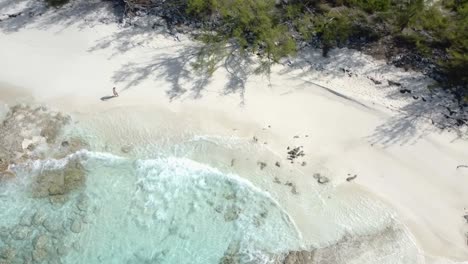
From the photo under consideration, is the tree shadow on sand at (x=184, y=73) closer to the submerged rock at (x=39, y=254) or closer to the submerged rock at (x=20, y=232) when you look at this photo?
the submerged rock at (x=20, y=232)

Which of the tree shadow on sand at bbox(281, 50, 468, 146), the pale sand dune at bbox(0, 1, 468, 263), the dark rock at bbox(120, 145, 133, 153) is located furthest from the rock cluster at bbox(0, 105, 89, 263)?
the tree shadow on sand at bbox(281, 50, 468, 146)

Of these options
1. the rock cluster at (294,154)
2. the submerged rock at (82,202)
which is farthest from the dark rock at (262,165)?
the submerged rock at (82,202)

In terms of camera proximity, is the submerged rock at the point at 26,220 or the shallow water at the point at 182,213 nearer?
the shallow water at the point at 182,213

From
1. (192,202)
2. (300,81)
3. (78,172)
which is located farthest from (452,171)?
(78,172)

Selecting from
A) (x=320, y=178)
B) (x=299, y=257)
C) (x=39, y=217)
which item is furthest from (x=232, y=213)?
(x=39, y=217)

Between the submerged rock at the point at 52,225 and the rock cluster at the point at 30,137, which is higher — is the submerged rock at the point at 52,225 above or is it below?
below

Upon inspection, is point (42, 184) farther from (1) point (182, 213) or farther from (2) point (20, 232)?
(1) point (182, 213)

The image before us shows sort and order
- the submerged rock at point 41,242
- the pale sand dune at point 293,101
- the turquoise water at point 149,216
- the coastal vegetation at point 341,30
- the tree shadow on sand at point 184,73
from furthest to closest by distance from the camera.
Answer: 1. the coastal vegetation at point 341,30
2. the tree shadow on sand at point 184,73
3. the pale sand dune at point 293,101
4. the submerged rock at point 41,242
5. the turquoise water at point 149,216

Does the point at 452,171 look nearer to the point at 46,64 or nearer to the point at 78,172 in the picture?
the point at 78,172
